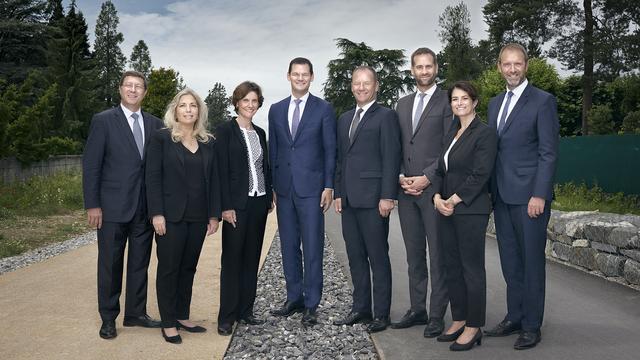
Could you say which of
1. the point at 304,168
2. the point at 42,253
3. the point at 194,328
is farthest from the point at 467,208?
the point at 42,253

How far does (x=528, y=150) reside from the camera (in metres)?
4.85

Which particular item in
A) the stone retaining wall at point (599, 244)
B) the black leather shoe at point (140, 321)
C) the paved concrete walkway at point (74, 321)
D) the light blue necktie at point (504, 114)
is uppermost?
the light blue necktie at point (504, 114)

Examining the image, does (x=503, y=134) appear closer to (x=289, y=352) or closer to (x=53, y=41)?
(x=289, y=352)

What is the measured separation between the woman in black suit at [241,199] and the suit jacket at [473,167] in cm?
174

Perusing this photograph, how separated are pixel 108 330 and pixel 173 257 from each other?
90 centimetres

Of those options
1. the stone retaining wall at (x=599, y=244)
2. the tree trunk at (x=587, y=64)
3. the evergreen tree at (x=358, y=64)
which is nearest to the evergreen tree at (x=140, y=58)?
the evergreen tree at (x=358, y=64)

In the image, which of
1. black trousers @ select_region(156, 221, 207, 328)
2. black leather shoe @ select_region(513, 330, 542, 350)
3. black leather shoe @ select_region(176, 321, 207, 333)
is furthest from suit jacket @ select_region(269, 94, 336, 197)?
black leather shoe @ select_region(513, 330, 542, 350)

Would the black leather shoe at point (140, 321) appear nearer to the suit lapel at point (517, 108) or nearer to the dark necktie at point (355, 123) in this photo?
the dark necktie at point (355, 123)

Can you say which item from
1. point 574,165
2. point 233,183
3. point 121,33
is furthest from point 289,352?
point 121,33

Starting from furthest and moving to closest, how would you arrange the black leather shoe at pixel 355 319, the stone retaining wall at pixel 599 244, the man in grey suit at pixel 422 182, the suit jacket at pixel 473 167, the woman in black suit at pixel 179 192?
the stone retaining wall at pixel 599 244
the black leather shoe at pixel 355 319
the man in grey suit at pixel 422 182
the woman in black suit at pixel 179 192
the suit jacket at pixel 473 167

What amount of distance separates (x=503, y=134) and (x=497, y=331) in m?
1.73

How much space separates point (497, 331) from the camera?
5.09 metres

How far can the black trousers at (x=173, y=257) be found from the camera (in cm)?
490

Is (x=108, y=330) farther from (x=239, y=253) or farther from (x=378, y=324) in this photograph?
(x=378, y=324)
